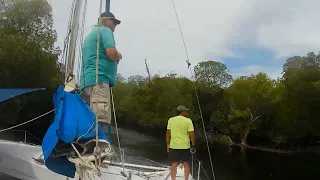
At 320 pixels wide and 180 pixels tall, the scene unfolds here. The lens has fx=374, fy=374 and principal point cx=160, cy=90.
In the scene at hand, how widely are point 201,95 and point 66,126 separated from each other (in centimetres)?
4707

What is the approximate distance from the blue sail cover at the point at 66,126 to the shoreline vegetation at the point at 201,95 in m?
15.7

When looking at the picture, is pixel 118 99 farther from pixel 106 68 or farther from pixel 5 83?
pixel 106 68

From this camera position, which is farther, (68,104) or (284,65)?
(284,65)

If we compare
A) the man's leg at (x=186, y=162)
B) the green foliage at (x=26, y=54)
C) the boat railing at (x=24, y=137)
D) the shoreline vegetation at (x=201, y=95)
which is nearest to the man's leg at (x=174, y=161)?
the man's leg at (x=186, y=162)

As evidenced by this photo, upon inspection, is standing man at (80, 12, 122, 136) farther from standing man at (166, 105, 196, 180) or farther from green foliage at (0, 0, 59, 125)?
green foliage at (0, 0, 59, 125)

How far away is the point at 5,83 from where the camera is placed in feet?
94.6

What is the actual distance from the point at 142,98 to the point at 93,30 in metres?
54.3

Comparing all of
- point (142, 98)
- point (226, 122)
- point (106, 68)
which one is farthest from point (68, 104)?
point (142, 98)

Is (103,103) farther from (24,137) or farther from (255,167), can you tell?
(255,167)

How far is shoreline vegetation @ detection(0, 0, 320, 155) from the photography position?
29453 mm

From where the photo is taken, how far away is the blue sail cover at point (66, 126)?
420cm

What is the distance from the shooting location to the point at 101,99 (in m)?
5.16

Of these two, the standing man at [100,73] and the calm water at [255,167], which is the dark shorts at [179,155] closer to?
the standing man at [100,73]

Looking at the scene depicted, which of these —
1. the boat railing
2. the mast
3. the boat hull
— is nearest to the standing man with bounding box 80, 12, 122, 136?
the mast
